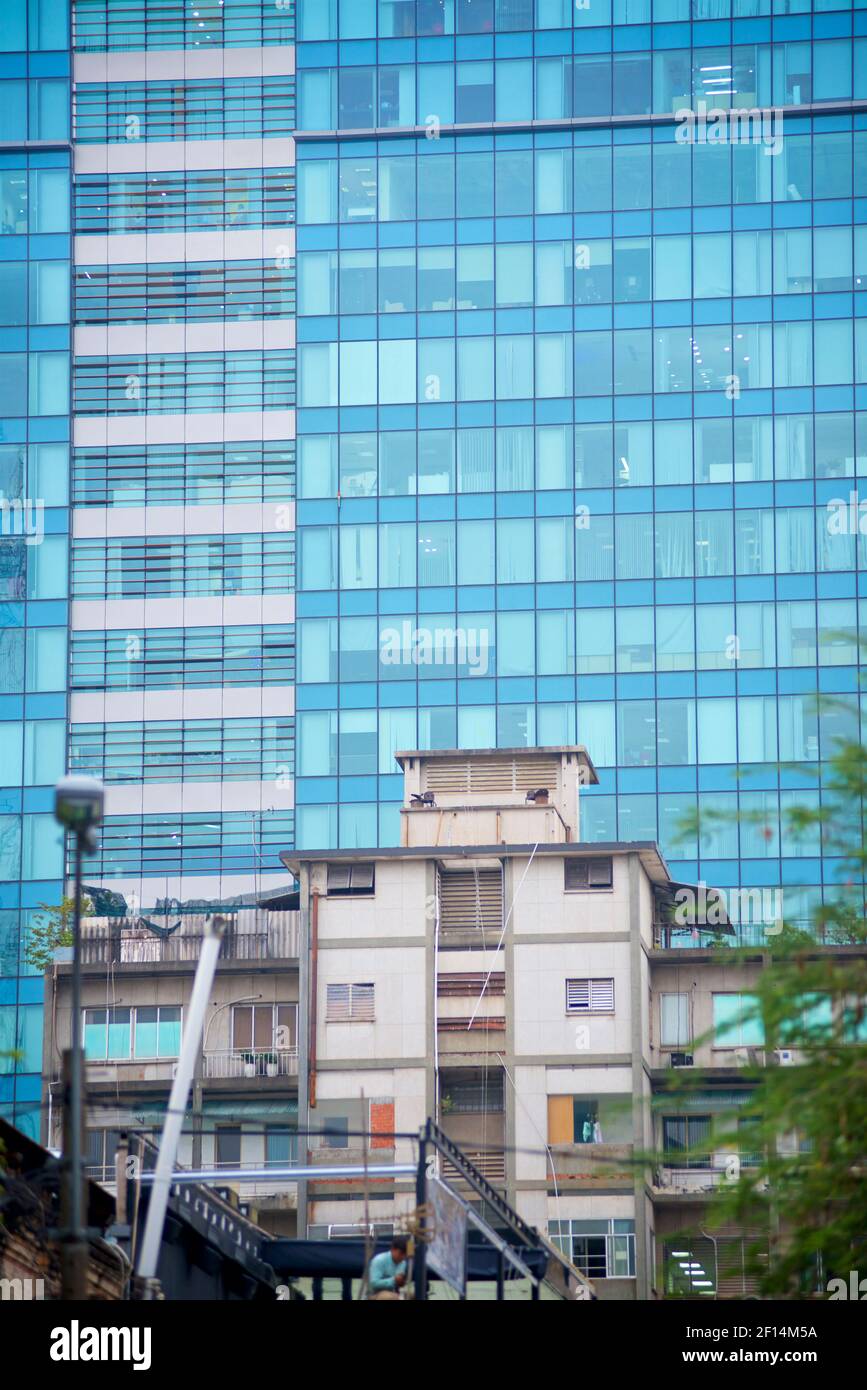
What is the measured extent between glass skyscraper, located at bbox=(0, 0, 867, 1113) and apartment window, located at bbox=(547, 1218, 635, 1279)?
31.7 meters

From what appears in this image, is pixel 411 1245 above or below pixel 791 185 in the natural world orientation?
below

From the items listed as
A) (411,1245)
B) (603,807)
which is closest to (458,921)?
(603,807)

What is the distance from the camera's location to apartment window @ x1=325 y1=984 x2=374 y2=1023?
223ft

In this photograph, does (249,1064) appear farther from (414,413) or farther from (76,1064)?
(76,1064)

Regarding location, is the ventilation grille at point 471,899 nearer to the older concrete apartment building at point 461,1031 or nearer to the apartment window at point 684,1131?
the older concrete apartment building at point 461,1031

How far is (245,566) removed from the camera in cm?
10650

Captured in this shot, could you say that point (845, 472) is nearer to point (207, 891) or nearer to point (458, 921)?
point (207, 891)

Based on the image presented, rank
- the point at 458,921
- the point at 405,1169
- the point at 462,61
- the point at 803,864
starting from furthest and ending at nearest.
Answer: the point at 462,61, the point at 803,864, the point at 458,921, the point at 405,1169

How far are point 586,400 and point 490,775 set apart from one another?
35670mm

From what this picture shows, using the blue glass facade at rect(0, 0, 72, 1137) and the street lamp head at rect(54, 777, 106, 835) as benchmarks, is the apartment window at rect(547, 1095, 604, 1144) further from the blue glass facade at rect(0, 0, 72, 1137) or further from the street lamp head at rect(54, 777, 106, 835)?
the street lamp head at rect(54, 777, 106, 835)

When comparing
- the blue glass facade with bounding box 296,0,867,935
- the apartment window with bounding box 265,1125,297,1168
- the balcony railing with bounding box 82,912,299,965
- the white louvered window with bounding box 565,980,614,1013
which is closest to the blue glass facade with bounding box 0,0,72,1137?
the blue glass facade with bounding box 296,0,867,935

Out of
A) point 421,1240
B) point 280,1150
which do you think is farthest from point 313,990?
point 421,1240

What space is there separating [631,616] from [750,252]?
57.3 feet

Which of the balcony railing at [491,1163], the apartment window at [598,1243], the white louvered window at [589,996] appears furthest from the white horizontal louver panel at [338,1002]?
the apartment window at [598,1243]
